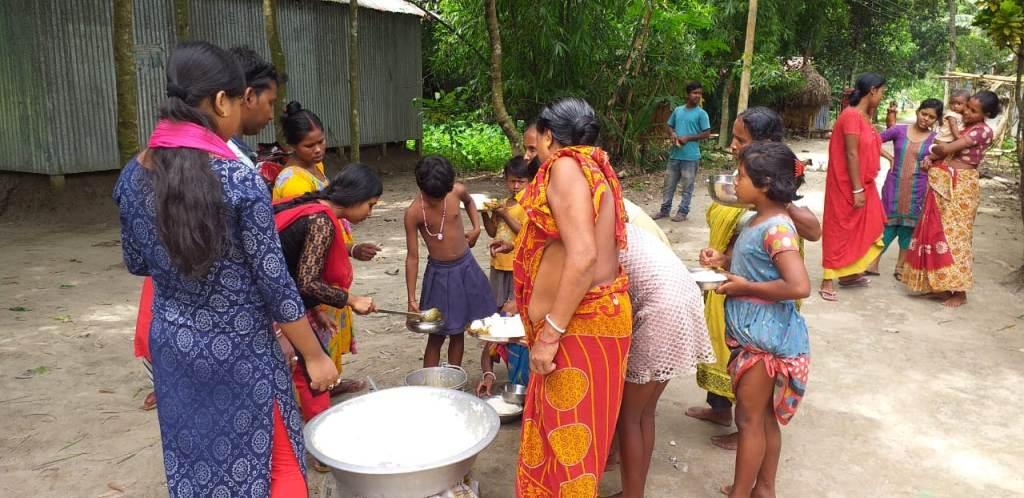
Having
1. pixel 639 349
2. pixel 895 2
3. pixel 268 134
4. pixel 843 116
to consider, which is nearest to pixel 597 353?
pixel 639 349

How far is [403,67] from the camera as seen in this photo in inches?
492

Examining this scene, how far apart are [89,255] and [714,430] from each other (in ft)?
20.5

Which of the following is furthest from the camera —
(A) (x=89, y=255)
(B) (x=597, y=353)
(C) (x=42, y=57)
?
(C) (x=42, y=57)

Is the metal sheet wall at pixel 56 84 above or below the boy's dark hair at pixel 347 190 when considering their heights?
above

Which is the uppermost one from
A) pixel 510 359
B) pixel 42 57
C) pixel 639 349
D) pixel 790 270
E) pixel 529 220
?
pixel 42 57

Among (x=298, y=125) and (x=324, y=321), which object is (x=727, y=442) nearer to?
(x=324, y=321)

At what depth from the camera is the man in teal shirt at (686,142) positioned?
877cm

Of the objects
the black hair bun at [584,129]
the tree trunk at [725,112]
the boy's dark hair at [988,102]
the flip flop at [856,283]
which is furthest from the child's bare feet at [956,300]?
the tree trunk at [725,112]

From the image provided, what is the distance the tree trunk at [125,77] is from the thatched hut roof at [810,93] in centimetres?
1748

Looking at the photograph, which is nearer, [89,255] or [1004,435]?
[1004,435]

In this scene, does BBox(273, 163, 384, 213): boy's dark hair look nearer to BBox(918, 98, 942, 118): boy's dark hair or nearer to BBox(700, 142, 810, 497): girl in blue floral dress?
BBox(700, 142, 810, 497): girl in blue floral dress

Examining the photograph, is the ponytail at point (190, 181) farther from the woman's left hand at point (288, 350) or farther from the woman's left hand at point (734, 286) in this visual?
the woman's left hand at point (734, 286)

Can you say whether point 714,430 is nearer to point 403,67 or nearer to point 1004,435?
point 1004,435

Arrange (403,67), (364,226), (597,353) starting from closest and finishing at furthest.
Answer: (597,353) → (364,226) → (403,67)
